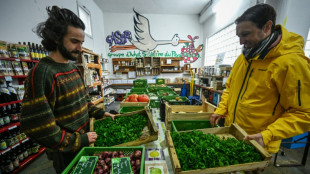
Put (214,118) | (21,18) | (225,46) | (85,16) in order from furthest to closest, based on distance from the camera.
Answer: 1. (225,46)
2. (85,16)
3. (21,18)
4. (214,118)

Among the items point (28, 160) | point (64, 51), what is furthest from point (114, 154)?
point (28, 160)

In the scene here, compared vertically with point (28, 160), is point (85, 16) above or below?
above

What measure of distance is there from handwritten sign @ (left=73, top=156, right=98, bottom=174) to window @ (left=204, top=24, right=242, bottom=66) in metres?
5.16

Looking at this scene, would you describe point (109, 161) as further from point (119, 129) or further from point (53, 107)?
point (53, 107)

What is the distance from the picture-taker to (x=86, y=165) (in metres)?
0.78

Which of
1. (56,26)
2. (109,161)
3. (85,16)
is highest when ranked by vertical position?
(85,16)

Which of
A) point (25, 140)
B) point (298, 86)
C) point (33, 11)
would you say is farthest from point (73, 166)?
point (33, 11)

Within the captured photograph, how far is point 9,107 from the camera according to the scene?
2.30 meters

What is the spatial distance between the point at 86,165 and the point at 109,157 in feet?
0.52

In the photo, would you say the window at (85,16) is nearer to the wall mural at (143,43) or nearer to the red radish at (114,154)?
the wall mural at (143,43)

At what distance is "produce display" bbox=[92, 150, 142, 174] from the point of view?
0.80m

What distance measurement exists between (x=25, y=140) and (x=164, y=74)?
6.08 metres

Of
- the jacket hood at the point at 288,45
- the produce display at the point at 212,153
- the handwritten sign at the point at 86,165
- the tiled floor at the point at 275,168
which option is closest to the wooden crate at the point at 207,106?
the produce display at the point at 212,153

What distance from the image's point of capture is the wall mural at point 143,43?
671cm
